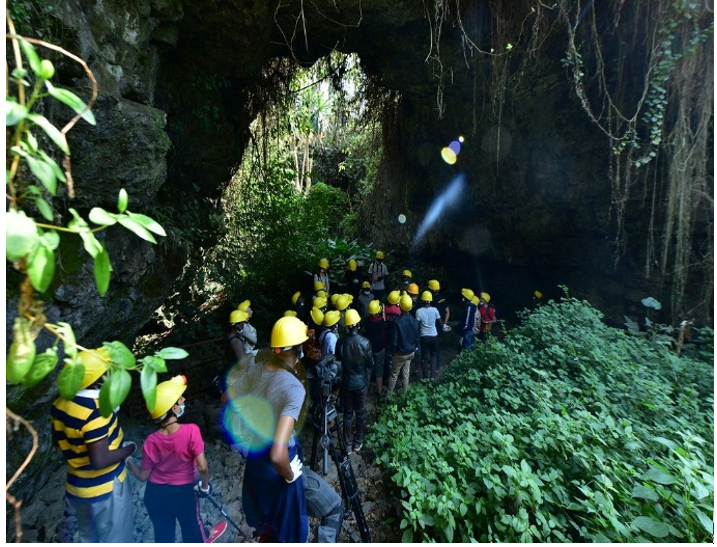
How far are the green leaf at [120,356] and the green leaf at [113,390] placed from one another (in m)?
0.02

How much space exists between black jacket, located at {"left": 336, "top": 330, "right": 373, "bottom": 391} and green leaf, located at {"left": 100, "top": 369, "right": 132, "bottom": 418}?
3618 mm

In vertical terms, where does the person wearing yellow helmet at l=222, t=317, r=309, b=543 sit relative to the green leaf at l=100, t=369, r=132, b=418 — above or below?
below

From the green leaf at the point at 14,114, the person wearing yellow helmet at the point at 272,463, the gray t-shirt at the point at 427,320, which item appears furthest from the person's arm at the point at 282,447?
the gray t-shirt at the point at 427,320

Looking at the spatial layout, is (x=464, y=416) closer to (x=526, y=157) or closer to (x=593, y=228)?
(x=593, y=228)

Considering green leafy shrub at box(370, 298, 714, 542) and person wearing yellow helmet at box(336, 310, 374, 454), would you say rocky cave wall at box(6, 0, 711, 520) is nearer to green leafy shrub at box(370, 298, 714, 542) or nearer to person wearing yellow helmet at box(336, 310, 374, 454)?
person wearing yellow helmet at box(336, 310, 374, 454)

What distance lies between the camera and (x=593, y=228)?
7.76 m

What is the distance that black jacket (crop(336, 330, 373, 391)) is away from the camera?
460cm

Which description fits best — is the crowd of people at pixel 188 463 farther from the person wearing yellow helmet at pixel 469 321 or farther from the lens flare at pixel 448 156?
the lens flare at pixel 448 156

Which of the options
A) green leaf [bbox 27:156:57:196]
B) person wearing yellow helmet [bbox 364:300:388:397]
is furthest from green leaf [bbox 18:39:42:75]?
person wearing yellow helmet [bbox 364:300:388:397]

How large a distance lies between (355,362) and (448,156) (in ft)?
22.6

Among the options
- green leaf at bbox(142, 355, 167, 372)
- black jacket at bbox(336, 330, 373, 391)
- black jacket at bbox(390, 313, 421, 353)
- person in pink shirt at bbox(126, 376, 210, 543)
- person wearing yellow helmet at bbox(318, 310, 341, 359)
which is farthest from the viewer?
black jacket at bbox(390, 313, 421, 353)

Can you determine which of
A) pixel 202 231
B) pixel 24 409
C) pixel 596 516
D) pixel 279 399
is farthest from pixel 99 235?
pixel 596 516

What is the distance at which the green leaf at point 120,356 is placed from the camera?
1.09 meters

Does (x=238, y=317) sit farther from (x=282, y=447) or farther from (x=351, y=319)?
(x=282, y=447)
